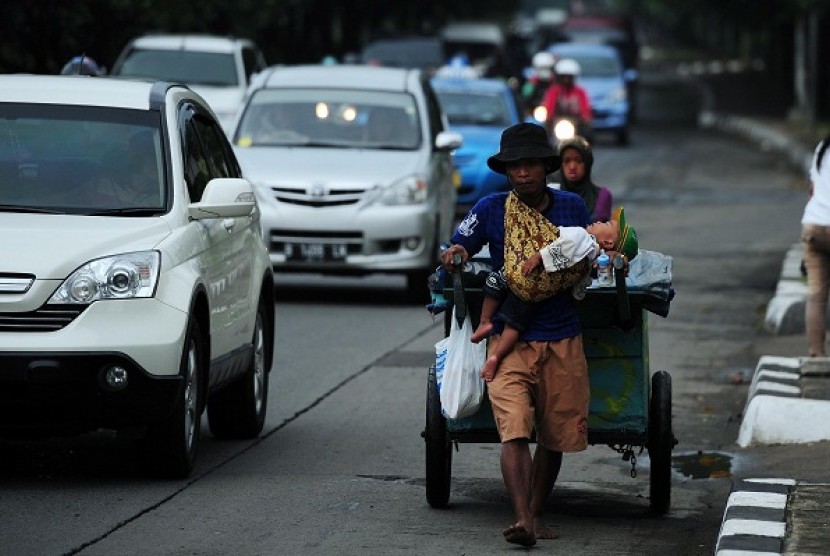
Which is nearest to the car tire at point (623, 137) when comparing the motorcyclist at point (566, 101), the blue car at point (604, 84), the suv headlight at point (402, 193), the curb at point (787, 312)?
the blue car at point (604, 84)

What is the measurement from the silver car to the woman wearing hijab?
590 cm

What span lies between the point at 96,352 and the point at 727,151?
33988 millimetres

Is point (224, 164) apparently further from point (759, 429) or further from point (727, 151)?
point (727, 151)

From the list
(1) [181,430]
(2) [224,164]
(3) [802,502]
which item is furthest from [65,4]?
(3) [802,502]

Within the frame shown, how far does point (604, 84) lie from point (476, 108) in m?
19.3

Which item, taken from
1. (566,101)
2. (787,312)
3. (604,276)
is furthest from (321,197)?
(604,276)

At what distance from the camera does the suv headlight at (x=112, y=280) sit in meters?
8.44

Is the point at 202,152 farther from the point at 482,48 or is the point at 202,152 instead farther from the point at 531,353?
the point at 482,48

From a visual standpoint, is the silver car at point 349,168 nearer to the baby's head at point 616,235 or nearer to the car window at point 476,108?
the car window at point 476,108

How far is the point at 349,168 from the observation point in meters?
16.9

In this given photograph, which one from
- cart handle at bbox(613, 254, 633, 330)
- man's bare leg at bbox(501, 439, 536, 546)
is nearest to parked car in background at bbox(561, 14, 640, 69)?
cart handle at bbox(613, 254, 633, 330)

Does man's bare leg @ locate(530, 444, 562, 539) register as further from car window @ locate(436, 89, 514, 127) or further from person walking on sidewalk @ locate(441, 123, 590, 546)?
car window @ locate(436, 89, 514, 127)

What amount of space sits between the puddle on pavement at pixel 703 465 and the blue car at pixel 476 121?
12.2 m

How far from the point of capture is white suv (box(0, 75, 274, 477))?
27.6 ft
